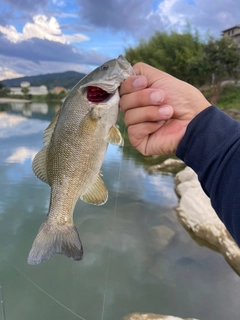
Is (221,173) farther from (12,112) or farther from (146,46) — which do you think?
(146,46)

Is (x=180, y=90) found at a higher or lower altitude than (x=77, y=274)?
higher

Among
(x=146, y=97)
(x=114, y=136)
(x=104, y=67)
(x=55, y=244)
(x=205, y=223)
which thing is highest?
(x=104, y=67)

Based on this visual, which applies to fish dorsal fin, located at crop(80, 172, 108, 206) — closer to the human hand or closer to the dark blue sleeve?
the human hand

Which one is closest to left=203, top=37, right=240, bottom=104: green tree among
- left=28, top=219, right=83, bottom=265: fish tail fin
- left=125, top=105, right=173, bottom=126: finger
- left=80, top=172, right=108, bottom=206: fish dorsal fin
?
left=125, top=105, right=173, bottom=126: finger

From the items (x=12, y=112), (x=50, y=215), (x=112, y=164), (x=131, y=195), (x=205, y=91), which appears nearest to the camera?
(x=50, y=215)

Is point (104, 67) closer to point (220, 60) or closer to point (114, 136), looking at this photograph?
point (114, 136)

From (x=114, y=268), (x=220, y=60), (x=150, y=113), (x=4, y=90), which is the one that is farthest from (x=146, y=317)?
(x=220, y=60)

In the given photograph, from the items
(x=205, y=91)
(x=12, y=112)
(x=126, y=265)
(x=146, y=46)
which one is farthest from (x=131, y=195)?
(x=146, y=46)

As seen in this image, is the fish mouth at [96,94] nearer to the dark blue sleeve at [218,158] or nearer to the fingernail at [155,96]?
the fingernail at [155,96]
